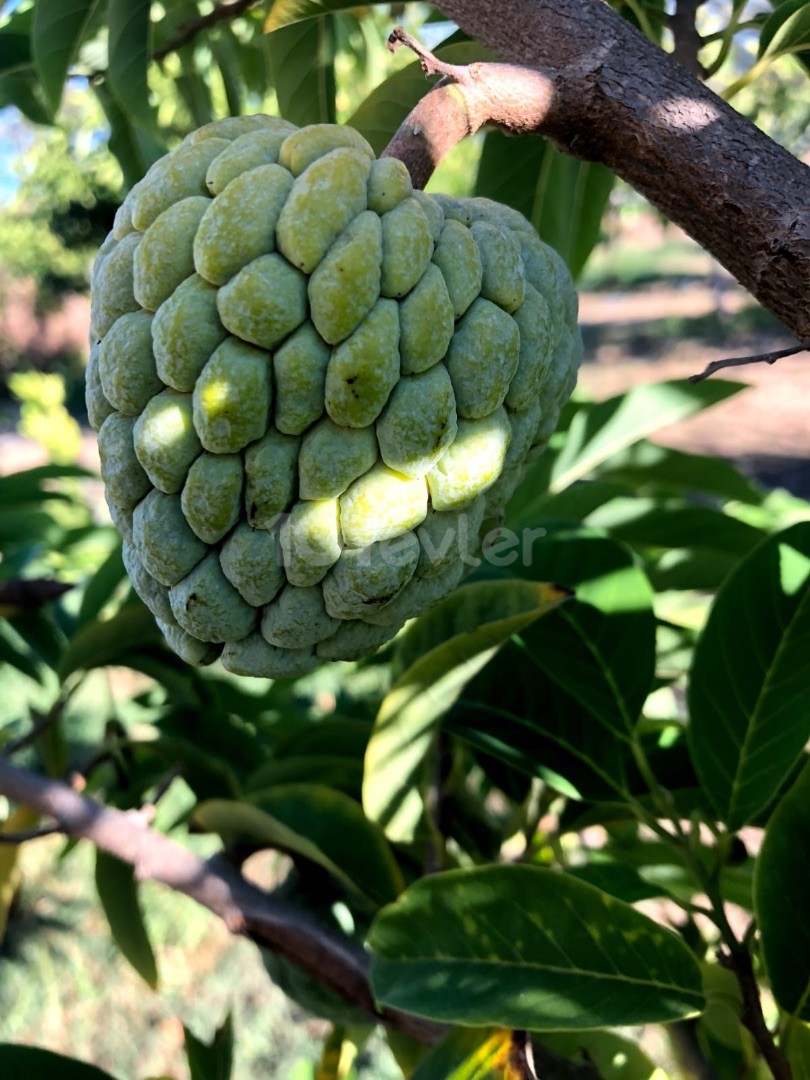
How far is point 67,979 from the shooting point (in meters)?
3.20

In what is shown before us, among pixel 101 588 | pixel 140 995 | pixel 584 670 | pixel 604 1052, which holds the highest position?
pixel 584 670

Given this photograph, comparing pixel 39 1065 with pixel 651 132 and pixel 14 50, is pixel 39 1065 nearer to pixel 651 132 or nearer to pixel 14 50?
pixel 651 132

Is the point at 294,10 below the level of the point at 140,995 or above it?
above

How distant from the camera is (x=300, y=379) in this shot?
685mm

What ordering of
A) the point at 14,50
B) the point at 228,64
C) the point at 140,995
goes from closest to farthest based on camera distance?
the point at 14,50 < the point at 228,64 < the point at 140,995

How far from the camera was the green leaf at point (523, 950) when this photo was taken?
906mm

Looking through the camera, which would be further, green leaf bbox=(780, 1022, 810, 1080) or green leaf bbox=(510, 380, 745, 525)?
green leaf bbox=(510, 380, 745, 525)

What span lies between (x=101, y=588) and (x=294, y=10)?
1.00 meters

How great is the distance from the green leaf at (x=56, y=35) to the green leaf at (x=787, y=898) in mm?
1277

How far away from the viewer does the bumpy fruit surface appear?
687 mm

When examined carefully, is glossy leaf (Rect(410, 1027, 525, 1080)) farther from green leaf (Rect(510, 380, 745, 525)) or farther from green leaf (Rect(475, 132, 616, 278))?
green leaf (Rect(475, 132, 616, 278))

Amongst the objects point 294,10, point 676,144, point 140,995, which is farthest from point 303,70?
point 140,995

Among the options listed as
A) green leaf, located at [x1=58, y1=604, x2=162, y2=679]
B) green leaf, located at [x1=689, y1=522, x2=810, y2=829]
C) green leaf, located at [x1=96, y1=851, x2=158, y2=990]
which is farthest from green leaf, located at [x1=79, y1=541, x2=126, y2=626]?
green leaf, located at [x1=689, y1=522, x2=810, y2=829]

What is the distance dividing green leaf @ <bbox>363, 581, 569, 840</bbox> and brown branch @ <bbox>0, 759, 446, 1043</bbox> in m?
0.15
